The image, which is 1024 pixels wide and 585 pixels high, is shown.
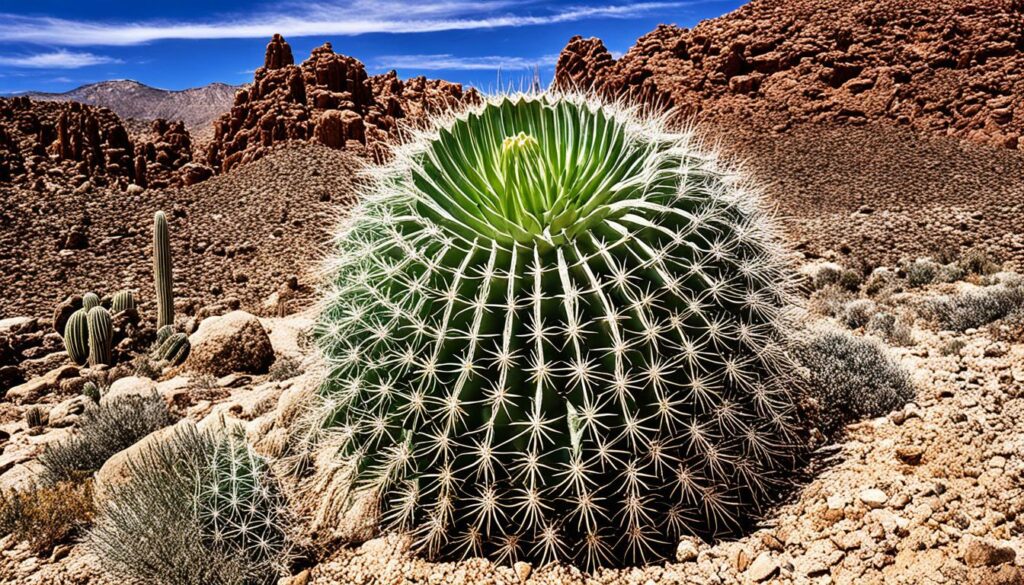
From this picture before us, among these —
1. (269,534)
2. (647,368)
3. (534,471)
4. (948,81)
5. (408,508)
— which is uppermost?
(948,81)

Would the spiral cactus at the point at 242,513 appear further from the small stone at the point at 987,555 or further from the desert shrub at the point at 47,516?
the small stone at the point at 987,555

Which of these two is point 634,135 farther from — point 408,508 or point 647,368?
point 408,508

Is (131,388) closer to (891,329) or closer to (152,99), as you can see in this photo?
(891,329)

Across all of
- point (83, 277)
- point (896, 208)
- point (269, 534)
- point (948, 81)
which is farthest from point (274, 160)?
point (948, 81)

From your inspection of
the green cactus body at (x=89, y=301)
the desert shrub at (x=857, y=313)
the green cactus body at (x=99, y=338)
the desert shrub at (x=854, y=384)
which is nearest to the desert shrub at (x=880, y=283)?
the desert shrub at (x=857, y=313)

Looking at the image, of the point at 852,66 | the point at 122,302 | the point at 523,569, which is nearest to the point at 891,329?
the point at 523,569

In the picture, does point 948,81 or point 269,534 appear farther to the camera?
point 948,81

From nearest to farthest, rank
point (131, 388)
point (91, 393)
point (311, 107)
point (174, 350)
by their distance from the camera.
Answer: point (131, 388)
point (91, 393)
point (174, 350)
point (311, 107)

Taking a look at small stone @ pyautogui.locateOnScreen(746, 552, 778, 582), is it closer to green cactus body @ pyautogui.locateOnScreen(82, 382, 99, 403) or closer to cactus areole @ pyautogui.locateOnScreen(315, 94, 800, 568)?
cactus areole @ pyautogui.locateOnScreen(315, 94, 800, 568)
